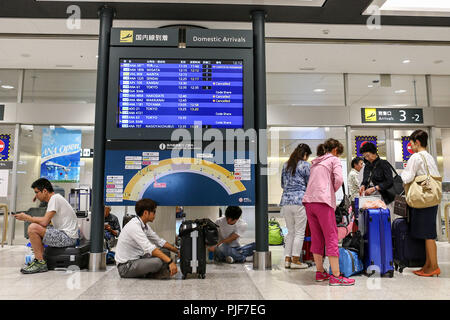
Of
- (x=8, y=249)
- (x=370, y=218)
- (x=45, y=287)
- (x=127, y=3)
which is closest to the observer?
(x=45, y=287)

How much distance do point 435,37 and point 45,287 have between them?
7002 millimetres

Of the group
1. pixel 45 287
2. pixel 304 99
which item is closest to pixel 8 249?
pixel 45 287

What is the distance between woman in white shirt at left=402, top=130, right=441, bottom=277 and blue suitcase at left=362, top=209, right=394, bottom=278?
0.36 m

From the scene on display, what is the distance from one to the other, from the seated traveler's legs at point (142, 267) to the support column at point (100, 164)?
2.18 ft

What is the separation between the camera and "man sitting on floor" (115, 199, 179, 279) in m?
3.61

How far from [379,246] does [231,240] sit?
6.52ft

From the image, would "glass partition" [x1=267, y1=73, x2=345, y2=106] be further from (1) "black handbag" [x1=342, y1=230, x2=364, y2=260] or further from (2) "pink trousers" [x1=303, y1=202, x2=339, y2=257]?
(2) "pink trousers" [x1=303, y1=202, x2=339, y2=257]

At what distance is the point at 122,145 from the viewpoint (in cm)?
426

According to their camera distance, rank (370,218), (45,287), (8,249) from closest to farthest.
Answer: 1. (45,287)
2. (370,218)
3. (8,249)

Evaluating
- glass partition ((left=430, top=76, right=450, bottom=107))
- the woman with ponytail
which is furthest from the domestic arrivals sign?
glass partition ((left=430, top=76, right=450, bottom=107))

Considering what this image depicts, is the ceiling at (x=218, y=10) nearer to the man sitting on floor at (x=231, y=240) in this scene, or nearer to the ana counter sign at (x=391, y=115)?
the ana counter sign at (x=391, y=115)

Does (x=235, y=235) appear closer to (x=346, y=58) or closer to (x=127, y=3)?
(x=127, y=3)

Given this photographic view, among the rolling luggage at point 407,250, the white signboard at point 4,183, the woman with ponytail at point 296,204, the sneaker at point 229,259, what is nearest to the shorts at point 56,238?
the sneaker at point 229,259

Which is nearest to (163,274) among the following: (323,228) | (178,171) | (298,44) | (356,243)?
(178,171)
